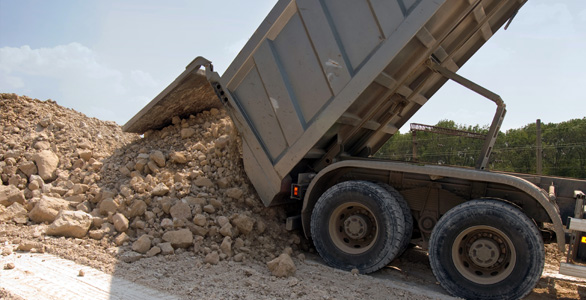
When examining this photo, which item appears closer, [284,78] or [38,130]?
[284,78]

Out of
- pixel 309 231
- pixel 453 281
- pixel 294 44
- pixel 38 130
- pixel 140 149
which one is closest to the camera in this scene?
pixel 453 281

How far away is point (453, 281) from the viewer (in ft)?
13.6

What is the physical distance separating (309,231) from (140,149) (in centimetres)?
Answer: 316

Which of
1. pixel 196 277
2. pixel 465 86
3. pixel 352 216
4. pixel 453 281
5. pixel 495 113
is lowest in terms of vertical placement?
pixel 196 277

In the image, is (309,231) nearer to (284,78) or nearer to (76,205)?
(284,78)

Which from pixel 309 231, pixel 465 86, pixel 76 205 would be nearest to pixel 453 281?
pixel 309 231

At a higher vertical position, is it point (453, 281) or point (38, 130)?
point (38, 130)

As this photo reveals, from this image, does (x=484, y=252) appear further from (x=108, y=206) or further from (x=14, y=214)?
(x=14, y=214)

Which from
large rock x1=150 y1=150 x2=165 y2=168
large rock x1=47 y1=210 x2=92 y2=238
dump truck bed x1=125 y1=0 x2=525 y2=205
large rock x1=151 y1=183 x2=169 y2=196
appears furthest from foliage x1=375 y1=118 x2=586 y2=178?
large rock x1=47 y1=210 x2=92 y2=238

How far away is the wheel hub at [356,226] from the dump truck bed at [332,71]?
94 cm

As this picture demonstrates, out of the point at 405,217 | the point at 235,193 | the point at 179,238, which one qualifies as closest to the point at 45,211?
the point at 179,238

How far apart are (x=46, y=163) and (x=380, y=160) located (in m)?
5.02

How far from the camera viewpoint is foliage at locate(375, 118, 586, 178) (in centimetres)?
1188

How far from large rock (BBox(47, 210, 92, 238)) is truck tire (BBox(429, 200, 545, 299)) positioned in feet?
13.1
